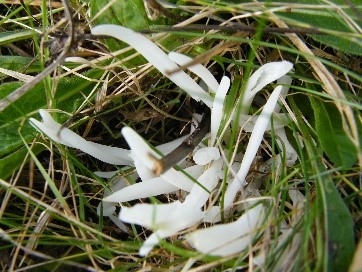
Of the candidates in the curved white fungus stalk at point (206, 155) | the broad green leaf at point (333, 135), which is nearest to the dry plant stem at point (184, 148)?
the curved white fungus stalk at point (206, 155)

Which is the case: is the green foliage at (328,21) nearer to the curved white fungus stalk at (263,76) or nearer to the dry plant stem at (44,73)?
the curved white fungus stalk at (263,76)

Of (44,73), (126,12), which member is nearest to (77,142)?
(44,73)

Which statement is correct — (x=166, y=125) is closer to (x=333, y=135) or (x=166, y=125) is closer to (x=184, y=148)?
(x=184, y=148)

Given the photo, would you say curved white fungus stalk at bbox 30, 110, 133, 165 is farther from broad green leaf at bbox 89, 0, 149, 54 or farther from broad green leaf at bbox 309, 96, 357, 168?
broad green leaf at bbox 309, 96, 357, 168

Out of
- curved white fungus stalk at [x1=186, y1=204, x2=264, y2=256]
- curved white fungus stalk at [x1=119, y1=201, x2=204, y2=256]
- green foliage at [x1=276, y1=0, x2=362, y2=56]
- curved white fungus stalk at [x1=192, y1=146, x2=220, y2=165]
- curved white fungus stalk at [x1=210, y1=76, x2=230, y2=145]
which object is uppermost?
green foliage at [x1=276, y1=0, x2=362, y2=56]

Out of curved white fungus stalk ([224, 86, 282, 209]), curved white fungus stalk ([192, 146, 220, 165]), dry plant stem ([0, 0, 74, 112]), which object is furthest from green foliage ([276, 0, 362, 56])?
dry plant stem ([0, 0, 74, 112])

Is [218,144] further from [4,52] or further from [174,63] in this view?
[4,52]
